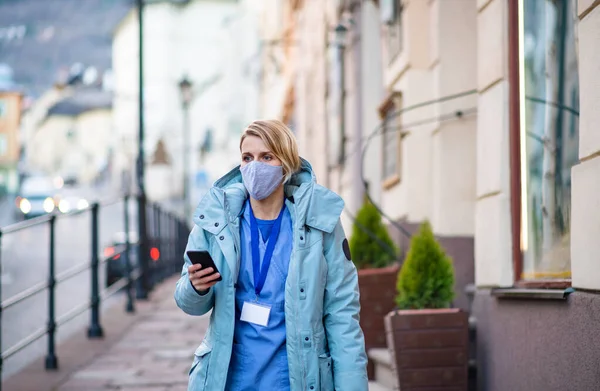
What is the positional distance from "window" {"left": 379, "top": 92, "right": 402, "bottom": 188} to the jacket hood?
4935 mm

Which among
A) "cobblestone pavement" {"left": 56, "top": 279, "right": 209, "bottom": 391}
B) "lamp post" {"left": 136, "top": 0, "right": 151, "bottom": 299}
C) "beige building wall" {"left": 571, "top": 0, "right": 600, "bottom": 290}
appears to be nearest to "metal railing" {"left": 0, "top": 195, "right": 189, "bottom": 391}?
"lamp post" {"left": 136, "top": 0, "right": 151, "bottom": 299}

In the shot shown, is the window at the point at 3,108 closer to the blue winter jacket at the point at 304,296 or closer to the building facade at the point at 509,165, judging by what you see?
the building facade at the point at 509,165

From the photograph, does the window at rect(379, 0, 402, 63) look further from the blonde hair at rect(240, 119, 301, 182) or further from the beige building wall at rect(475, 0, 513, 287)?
the blonde hair at rect(240, 119, 301, 182)

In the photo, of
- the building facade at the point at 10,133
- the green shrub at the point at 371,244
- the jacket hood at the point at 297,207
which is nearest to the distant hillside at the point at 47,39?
the building facade at the point at 10,133

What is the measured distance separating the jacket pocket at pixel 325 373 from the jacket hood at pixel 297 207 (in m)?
0.47

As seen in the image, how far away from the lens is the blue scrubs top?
3236 millimetres

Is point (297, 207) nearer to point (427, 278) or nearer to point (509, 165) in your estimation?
point (509, 165)

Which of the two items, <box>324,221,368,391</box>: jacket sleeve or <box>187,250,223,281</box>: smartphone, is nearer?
<box>187,250,223,281</box>: smartphone

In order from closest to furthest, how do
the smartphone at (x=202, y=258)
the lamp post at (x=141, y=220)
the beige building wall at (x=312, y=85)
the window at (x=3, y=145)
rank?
the smartphone at (x=202, y=258) → the lamp post at (x=141, y=220) → the beige building wall at (x=312, y=85) → the window at (x=3, y=145)

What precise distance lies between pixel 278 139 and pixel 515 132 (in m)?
2.43

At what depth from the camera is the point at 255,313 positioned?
327cm

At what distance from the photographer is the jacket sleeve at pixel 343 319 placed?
3252 mm

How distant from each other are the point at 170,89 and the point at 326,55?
4409cm

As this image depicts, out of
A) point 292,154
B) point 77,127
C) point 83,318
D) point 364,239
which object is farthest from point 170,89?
point 292,154
